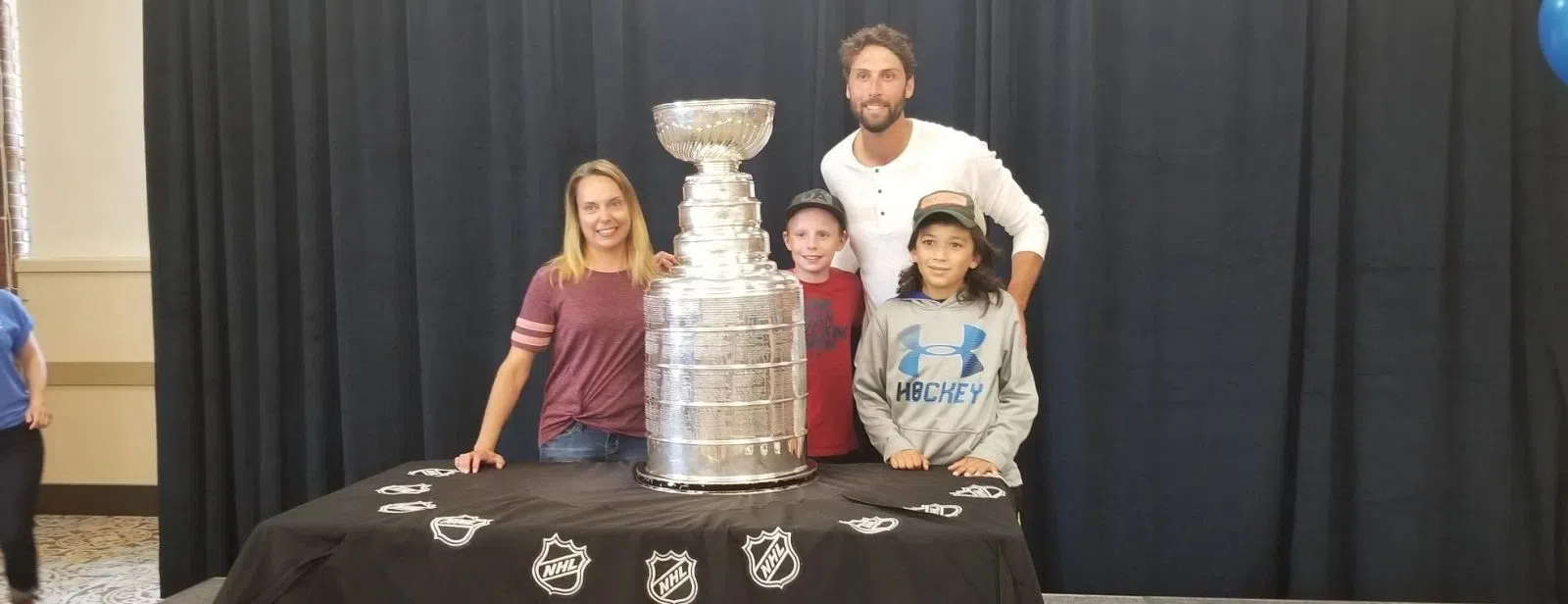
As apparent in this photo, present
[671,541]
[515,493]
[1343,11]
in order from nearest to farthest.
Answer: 1. [671,541]
2. [515,493]
3. [1343,11]

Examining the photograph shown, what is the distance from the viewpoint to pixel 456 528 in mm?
1816

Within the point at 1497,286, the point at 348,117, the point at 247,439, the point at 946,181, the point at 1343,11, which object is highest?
the point at 1343,11

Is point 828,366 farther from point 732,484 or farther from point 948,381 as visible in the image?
point 732,484

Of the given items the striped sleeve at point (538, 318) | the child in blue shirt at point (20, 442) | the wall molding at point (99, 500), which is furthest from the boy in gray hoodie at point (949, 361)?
the wall molding at point (99, 500)

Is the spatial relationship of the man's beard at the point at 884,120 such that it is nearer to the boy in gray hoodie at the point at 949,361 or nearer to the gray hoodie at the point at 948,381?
the boy in gray hoodie at the point at 949,361

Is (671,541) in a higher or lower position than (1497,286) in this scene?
lower

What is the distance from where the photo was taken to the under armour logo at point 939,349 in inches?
92.7

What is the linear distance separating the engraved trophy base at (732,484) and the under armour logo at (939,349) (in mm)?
421

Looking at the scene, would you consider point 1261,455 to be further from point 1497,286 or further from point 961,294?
point 961,294

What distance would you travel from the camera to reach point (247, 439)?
382 centimetres

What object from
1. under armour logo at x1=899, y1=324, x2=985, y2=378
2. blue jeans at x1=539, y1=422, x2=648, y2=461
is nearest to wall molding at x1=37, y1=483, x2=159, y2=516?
blue jeans at x1=539, y1=422, x2=648, y2=461

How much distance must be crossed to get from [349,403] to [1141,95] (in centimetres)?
274

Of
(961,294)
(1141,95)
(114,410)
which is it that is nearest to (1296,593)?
(1141,95)

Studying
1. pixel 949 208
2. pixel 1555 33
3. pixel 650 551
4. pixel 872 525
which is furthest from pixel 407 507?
pixel 1555 33
